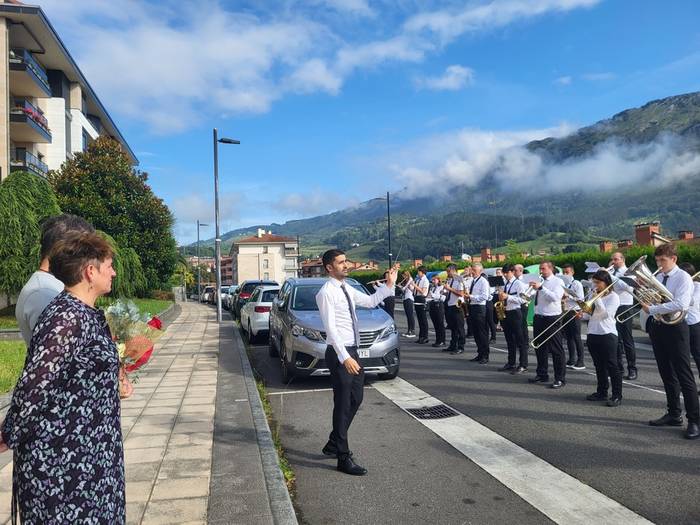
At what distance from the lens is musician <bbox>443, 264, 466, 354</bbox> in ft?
40.1

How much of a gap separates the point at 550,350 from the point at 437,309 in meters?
5.82

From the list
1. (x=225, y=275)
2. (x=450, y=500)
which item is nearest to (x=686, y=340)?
(x=450, y=500)

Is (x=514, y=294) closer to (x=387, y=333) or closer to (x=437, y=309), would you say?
(x=387, y=333)

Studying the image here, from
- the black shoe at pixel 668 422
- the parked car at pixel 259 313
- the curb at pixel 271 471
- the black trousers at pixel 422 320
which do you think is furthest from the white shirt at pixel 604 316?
the parked car at pixel 259 313

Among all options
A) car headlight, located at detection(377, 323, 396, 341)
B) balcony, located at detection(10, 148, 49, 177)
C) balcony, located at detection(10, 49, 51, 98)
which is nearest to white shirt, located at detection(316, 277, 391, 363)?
car headlight, located at detection(377, 323, 396, 341)

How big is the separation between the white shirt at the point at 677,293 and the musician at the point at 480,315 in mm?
4701

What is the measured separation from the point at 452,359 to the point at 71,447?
31.5 feet

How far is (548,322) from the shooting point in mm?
8594

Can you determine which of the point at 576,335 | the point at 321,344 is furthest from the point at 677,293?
the point at 321,344

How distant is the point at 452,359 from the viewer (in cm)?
1127

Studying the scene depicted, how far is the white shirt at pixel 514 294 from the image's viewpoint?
31.9 feet

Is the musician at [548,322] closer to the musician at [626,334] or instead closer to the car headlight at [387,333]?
the musician at [626,334]

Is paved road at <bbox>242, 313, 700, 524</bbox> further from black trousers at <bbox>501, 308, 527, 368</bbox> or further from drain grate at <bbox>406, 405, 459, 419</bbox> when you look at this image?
black trousers at <bbox>501, 308, 527, 368</bbox>

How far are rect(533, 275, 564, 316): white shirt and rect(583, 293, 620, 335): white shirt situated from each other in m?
1.22
